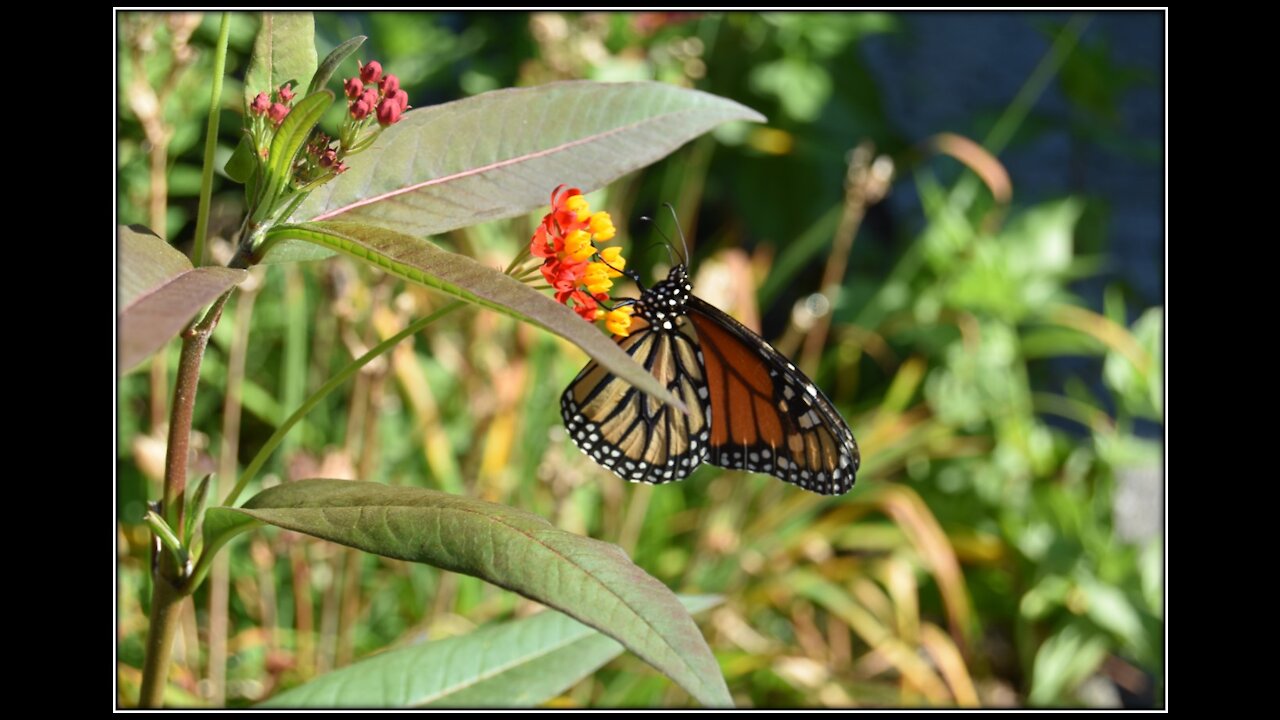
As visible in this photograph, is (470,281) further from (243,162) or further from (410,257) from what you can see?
(243,162)

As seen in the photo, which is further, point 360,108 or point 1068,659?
point 1068,659

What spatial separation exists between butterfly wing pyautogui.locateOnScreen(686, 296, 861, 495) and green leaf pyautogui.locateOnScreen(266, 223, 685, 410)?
65 cm

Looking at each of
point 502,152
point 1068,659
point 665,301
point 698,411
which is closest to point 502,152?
point 502,152

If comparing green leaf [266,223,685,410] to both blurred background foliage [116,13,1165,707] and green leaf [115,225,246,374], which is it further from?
blurred background foliage [116,13,1165,707]

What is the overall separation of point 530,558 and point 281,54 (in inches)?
12.7

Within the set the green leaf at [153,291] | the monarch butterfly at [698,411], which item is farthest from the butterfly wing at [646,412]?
the green leaf at [153,291]

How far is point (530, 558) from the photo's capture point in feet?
1.82

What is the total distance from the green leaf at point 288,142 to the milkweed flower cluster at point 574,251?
152mm

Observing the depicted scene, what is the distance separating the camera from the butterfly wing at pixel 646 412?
1274 millimetres

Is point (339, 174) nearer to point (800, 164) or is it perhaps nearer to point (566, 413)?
point (566, 413)

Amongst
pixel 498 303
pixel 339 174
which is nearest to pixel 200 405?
pixel 339 174

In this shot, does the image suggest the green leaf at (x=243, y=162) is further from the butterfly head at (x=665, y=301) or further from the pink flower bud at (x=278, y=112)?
the butterfly head at (x=665, y=301)

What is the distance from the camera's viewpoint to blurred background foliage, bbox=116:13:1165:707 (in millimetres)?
1740

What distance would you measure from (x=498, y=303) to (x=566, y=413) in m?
0.82
